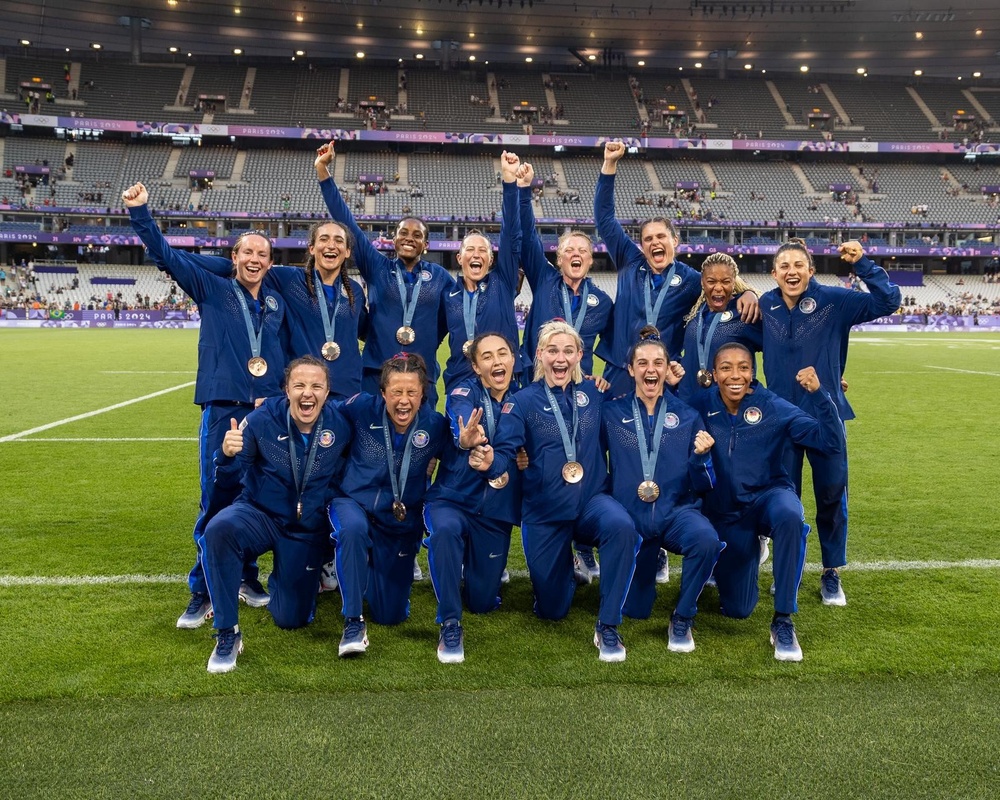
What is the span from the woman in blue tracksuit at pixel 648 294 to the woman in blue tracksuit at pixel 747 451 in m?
0.77

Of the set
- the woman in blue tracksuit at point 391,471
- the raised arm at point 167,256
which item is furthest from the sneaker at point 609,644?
the raised arm at point 167,256

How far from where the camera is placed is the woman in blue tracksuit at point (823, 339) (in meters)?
4.19

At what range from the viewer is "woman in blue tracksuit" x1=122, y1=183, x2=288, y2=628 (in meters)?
4.14

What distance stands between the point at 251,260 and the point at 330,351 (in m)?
0.65

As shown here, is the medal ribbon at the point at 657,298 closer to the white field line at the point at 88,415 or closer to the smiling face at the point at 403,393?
the smiling face at the point at 403,393

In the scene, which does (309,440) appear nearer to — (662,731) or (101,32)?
(662,731)

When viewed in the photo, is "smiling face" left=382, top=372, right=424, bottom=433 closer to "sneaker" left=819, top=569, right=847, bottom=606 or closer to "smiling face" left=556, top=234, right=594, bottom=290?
"smiling face" left=556, top=234, right=594, bottom=290

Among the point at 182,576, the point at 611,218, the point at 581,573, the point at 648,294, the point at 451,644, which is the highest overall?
the point at 611,218

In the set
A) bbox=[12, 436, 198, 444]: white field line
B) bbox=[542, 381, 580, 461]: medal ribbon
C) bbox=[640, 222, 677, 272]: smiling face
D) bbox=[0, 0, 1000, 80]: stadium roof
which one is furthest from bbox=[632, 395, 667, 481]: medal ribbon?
bbox=[0, 0, 1000, 80]: stadium roof

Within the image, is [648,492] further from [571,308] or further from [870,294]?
[870,294]

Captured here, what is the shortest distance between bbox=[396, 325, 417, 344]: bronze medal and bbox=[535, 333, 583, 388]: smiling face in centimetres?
113

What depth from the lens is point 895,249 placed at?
1815 inches

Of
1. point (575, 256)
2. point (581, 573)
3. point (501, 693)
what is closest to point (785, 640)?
point (501, 693)

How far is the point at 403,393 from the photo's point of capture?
367cm
